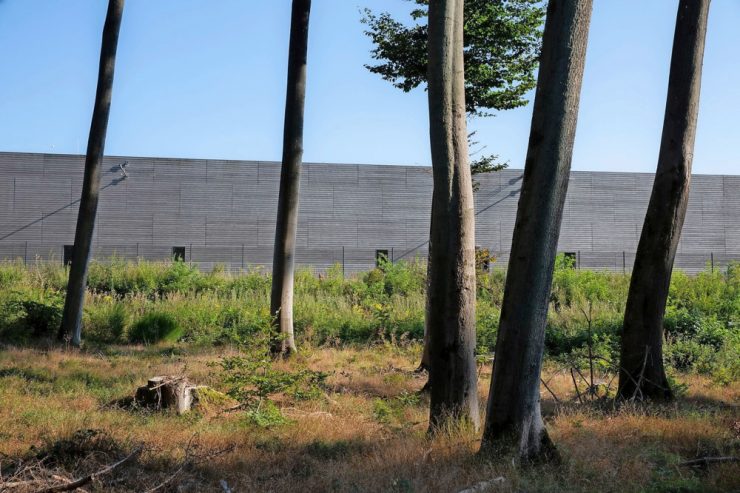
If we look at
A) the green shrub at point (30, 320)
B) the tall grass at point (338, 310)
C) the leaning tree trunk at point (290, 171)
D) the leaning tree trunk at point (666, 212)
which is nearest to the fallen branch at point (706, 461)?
the leaning tree trunk at point (666, 212)

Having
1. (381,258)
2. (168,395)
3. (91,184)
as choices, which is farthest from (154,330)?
(381,258)

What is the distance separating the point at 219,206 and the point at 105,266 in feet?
34.3

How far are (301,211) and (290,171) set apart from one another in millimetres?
21316

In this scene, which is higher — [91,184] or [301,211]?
[91,184]

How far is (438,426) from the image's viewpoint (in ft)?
26.4

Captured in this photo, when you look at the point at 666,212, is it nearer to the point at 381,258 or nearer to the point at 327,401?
the point at 327,401

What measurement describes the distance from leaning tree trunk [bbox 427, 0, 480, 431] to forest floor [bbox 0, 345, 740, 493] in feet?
1.95

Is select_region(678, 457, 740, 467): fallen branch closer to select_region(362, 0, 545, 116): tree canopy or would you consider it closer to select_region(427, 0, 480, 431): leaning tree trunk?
select_region(427, 0, 480, 431): leaning tree trunk

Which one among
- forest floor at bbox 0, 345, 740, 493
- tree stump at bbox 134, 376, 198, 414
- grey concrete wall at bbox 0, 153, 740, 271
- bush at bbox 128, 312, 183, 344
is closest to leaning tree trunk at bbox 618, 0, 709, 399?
forest floor at bbox 0, 345, 740, 493

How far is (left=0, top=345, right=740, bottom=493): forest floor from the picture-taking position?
257 inches

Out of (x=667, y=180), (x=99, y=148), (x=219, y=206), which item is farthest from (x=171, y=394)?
(x=219, y=206)

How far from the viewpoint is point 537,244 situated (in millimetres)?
6945

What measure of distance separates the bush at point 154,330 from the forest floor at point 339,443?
4942 mm

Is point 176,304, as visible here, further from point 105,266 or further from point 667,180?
point 667,180
